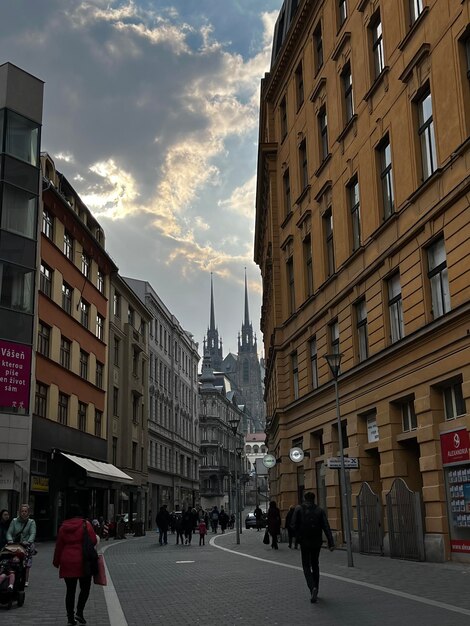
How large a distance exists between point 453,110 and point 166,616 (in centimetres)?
1287

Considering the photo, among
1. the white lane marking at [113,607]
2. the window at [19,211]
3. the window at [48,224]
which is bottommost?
the white lane marking at [113,607]

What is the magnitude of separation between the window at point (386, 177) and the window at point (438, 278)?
3.12m

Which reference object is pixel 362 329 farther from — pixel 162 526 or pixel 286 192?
pixel 162 526

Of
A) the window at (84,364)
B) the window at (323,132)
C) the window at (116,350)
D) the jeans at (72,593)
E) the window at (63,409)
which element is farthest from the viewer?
the window at (116,350)

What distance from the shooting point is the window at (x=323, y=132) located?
29.1 m

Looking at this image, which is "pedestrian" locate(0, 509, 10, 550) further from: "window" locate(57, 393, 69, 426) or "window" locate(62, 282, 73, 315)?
"window" locate(62, 282, 73, 315)

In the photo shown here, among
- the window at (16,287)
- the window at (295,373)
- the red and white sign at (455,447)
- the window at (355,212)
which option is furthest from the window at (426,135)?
the window at (16,287)

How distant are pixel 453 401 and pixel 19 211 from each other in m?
22.6

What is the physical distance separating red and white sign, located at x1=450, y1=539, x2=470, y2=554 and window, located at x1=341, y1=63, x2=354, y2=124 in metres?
14.7

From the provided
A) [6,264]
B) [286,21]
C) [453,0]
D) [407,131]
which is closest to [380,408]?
[407,131]

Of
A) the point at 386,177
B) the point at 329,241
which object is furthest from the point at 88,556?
the point at 329,241

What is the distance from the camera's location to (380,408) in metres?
22.0

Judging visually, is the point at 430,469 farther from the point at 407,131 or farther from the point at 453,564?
the point at 407,131

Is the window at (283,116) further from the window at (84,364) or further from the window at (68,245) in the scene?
the window at (84,364)
